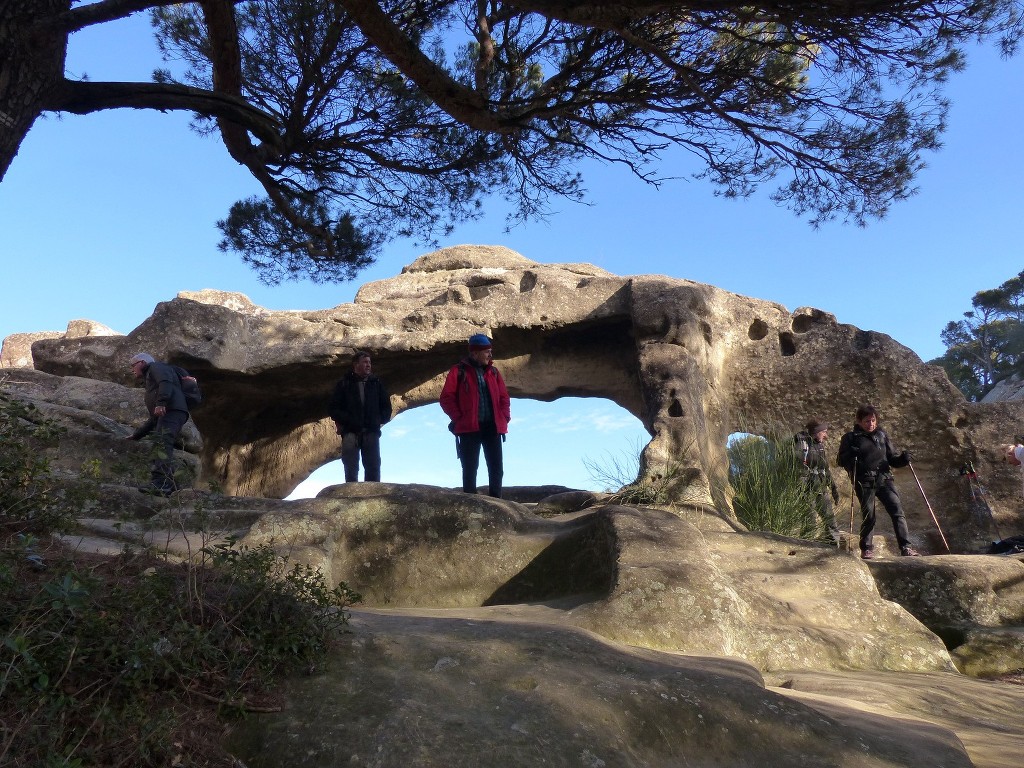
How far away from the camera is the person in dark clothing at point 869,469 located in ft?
26.9

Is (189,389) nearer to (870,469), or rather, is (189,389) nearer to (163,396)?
(163,396)

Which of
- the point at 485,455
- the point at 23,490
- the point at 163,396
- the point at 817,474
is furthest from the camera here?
the point at 817,474

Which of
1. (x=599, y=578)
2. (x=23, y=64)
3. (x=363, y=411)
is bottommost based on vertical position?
(x=599, y=578)

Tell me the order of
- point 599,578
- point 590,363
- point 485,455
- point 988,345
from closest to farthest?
point 599,578
point 485,455
point 590,363
point 988,345

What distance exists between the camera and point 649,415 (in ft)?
33.6

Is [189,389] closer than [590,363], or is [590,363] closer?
[189,389]

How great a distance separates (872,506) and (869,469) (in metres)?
0.35

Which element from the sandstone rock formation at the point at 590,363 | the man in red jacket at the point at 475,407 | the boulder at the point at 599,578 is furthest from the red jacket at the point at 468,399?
the sandstone rock formation at the point at 590,363

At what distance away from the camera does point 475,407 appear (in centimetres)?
722

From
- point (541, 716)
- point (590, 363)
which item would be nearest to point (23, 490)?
point (541, 716)

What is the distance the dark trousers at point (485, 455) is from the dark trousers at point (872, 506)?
3.47m

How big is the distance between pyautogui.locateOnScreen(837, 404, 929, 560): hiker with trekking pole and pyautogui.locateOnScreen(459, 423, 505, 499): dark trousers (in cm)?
331

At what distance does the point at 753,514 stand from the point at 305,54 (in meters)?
5.54

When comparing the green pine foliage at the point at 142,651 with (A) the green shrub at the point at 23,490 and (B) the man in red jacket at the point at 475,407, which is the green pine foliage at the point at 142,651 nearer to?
(A) the green shrub at the point at 23,490
